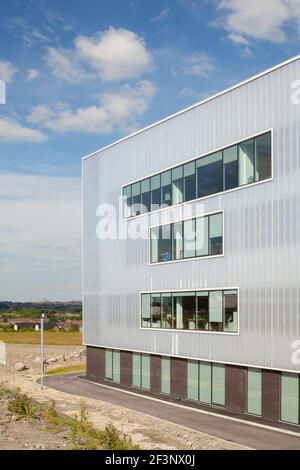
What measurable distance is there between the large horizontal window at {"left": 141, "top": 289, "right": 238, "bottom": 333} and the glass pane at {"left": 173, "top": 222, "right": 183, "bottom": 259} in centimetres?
232

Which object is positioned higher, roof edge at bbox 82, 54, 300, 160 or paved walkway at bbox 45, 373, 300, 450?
roof edge at bbox 82, 54, 300, 160

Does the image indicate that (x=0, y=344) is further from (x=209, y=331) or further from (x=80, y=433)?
(x=80, y=433)

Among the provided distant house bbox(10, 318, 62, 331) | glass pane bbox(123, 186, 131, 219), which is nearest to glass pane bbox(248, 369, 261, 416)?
glass pane bbox(123, 186, 131, 219)

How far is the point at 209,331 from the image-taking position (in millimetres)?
32406

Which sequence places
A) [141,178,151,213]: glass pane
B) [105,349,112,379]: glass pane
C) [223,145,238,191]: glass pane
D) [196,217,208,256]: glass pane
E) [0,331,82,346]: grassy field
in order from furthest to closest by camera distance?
[0,331,82,346]: grassy field, [105,349,112,379]: glass pane, [141,178,151,213]: glass pane, [196,217,208,256]: glass pane, [223,145,238,191]: glass pane

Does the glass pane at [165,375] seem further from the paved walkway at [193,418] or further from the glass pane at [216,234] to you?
the glass pane at [216,234]

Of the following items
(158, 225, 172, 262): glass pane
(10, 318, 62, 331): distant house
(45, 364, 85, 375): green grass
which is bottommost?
(10, 318, 62, 331): distant house

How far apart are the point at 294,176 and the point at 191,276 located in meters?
9.64

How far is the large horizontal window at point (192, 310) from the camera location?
31078 mm

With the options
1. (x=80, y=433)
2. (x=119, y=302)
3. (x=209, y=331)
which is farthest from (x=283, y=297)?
(x=119, y=302)

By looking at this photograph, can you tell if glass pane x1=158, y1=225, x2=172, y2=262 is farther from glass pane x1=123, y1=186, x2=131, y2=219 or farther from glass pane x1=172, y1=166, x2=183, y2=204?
glass pane x1=123, y1=186, x2=131, y2=219

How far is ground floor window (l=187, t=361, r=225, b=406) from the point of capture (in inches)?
1243

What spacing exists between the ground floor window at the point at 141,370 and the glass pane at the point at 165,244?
22.2 feet
